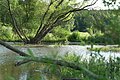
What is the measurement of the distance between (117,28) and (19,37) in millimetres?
36216

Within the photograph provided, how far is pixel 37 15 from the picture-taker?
36.7 metres

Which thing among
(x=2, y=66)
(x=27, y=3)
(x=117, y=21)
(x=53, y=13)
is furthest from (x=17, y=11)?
(x=117, y=21)

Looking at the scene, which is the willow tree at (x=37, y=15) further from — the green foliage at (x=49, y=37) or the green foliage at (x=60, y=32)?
the green foliage at (x=49, y=37)


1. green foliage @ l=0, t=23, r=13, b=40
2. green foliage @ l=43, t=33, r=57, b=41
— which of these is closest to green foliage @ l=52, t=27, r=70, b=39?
green foliage @ l=43, t=33, r=57, b=41

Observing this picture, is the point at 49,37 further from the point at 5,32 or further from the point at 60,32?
the point at 5,32

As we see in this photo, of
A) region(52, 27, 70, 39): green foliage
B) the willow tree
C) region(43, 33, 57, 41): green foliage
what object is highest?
the willow tree

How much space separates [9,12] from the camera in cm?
3534

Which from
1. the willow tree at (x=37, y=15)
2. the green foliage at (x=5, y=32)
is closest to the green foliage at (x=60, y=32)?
the willow tree at (x=37, y=15)

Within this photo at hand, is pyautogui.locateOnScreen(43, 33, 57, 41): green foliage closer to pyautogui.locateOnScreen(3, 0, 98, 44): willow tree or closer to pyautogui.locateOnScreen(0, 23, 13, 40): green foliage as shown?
pyautogui.locateOnScreen(3, 0, 98, 44): willow tree

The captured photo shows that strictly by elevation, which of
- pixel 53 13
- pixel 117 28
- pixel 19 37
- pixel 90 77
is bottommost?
pixel 19 37

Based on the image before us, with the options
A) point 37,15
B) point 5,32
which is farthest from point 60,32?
point 5,32

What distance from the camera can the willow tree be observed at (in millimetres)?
34969

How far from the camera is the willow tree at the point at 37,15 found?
34969 mm

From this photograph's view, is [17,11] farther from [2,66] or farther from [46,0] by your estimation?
[2,66]
